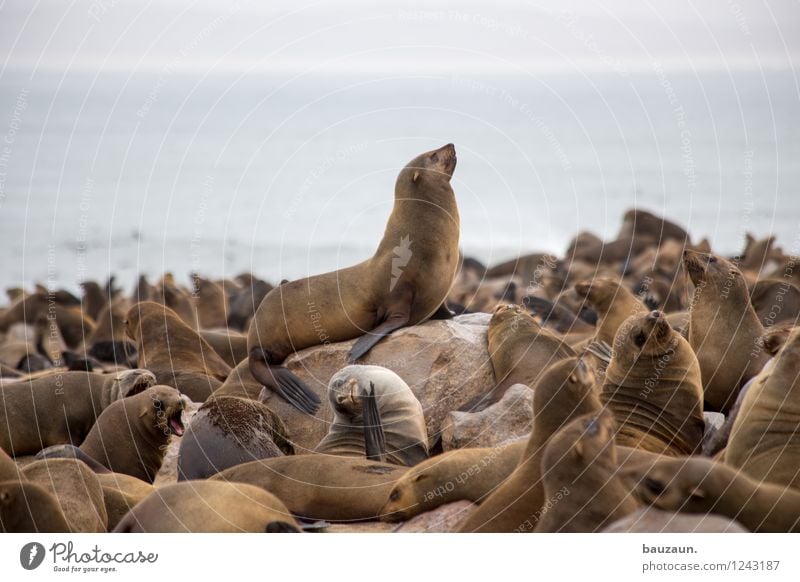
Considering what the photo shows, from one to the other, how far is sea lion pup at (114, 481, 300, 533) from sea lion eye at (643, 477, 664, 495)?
1.56 metres

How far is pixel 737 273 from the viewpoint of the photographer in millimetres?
7977

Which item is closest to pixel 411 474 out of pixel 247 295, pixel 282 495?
pixel 282 495

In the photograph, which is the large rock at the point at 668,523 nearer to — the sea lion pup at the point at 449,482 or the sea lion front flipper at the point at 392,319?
the sea lion pup at the point at 449,482

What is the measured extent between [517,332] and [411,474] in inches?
85.9

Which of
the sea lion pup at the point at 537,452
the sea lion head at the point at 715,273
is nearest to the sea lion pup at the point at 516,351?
the sea lion head at the point at 715,273

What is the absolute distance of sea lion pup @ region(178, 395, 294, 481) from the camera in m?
6.73

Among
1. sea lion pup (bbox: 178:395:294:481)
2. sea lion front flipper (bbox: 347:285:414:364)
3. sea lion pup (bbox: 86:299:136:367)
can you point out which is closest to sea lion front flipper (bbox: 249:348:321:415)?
sea lion front flipper (bbox: 347:285:414:364)

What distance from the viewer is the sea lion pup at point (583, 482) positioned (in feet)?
14.7

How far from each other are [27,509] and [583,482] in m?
2.35

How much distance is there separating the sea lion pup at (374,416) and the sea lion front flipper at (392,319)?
455mm

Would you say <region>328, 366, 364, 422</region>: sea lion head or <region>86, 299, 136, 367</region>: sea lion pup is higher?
<region>328, 366, 364, 422</region>: sea lion head

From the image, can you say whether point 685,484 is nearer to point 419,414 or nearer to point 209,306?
point 419,414

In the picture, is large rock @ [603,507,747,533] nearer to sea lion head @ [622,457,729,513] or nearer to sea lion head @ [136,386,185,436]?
sea lion head @ [622,457,729,513]

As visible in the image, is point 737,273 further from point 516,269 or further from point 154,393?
point 516,269
